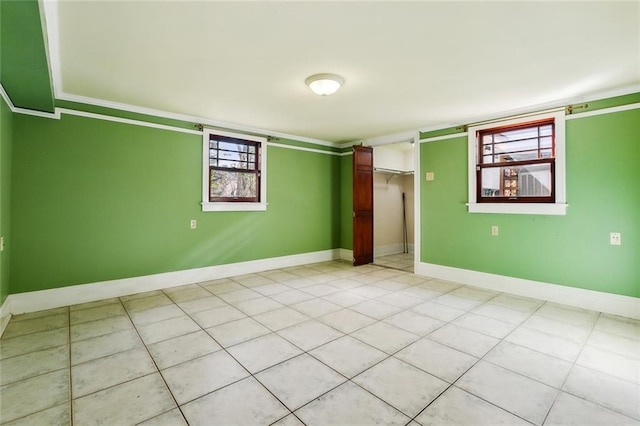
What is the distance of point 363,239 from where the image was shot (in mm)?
5695

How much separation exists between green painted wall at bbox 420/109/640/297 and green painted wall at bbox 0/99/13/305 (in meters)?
5.23

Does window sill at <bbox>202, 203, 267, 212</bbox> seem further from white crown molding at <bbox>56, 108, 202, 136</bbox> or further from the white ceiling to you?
the white ceiling

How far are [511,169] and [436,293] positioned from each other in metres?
1.90

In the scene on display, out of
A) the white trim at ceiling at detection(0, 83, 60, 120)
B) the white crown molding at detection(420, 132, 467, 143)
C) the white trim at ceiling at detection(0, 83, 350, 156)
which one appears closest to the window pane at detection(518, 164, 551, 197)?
the white crown molding at detection(420, 132, 467, 143)

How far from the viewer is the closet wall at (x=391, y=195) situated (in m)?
6.45

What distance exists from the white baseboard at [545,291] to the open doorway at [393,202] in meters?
1.59

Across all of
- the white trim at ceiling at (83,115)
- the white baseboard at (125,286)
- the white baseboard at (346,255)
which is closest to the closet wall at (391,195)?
the white baseboard at (346,255)

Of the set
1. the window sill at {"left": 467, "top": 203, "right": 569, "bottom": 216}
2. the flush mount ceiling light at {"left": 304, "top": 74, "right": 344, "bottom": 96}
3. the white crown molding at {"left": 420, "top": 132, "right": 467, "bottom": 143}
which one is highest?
the flush mount ceiling light at {"left": 304, "top": 74, "right": 344, "bottom": 96}

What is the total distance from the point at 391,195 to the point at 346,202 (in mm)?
1442

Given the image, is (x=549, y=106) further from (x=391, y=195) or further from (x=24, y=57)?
(x=24, y=57)

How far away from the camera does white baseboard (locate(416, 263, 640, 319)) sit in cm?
311

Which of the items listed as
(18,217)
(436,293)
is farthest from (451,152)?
(18,217)

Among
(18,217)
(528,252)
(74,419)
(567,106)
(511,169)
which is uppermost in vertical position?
(567,106)

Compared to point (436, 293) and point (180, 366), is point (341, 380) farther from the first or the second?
point (436, 293)
